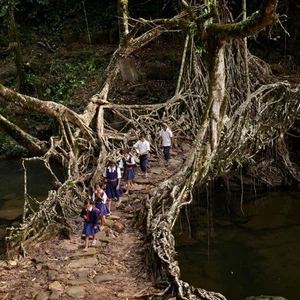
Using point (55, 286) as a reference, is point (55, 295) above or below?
below

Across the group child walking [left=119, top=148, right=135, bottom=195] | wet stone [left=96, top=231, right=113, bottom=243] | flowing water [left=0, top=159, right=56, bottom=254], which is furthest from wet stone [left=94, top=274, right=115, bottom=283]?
flowing water [left=0, top=159, right=56, bottom=254]

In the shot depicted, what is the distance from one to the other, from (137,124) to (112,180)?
3.70 meters

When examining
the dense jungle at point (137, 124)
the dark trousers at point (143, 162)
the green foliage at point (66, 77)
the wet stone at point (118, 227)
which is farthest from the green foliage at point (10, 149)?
the wet stone at point (118, 227)

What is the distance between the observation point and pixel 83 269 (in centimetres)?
693

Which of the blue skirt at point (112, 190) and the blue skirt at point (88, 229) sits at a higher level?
the blue skirt at point (112, 190)

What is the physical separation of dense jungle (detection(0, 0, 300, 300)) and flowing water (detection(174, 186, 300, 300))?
0.34 meters

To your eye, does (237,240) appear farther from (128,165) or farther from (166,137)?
(128,165)

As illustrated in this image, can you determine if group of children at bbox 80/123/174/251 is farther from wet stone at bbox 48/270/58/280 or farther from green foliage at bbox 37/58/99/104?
green foliage at bbox 37/58/99/104

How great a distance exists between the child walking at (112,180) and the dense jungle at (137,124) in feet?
1.35

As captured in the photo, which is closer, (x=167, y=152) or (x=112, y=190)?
(x=112, y=190)

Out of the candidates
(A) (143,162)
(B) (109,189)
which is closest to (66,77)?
(A) (143,162)

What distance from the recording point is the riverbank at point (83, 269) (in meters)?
6.33

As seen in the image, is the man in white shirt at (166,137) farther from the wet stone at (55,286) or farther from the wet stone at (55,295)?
the wet stone at (55,295)

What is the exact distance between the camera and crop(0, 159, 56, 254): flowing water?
1209cm
